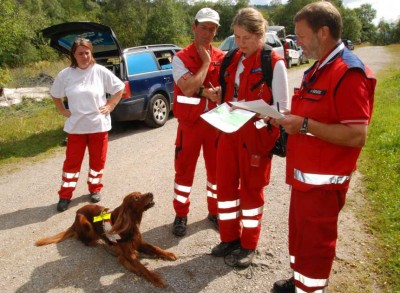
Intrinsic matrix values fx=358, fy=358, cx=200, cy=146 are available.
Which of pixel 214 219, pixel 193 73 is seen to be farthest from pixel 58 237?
pixel 193 73

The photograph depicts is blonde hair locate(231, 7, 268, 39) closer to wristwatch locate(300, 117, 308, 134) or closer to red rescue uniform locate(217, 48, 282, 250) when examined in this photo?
red rescue uniform locate(217, 48, 282, 250)

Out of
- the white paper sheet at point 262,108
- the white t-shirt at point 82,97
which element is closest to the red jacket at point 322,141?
the white paper sheet at point 262,108

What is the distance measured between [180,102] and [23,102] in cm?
954

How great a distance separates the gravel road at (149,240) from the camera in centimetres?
314

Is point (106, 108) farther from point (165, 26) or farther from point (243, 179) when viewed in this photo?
point (165, 26)

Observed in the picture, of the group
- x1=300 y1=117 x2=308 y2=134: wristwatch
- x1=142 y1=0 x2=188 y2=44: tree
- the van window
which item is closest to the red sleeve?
x1=300 y1=117 x2=308 y2=134: wristwatch

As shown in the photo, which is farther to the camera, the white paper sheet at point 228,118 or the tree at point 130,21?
the tree at point 130,21

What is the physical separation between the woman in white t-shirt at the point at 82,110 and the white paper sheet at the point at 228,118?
2331 millimetres

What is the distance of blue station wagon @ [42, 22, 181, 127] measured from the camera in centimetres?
721

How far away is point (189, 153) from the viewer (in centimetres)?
376

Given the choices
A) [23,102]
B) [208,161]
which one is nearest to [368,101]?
[208,161]

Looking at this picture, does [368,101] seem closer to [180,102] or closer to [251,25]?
[251,25]

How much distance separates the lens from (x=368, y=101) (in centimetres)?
201

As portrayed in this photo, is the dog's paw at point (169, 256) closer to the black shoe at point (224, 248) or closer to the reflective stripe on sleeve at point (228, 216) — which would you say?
the black shoe at point (224, 248)
